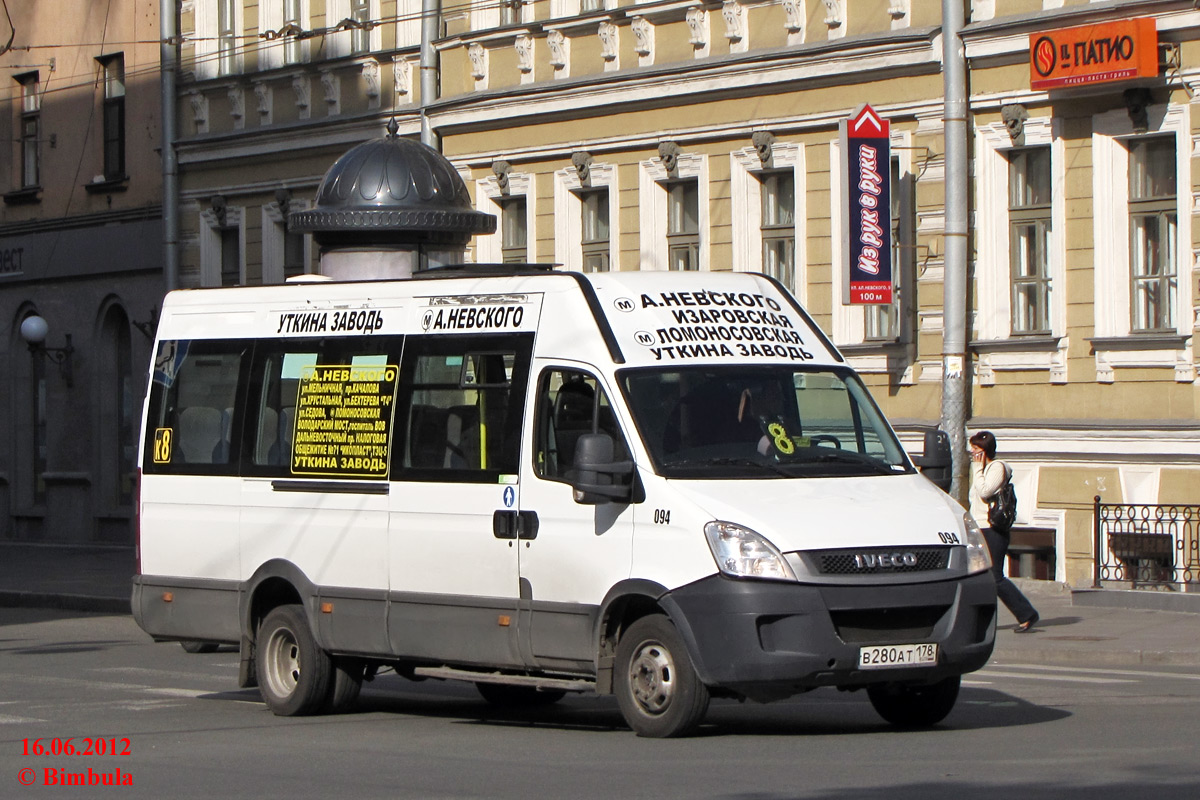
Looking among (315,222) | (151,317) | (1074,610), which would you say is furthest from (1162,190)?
(151,317)

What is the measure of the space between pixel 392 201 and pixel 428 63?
802 cm

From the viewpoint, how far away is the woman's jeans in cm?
1761

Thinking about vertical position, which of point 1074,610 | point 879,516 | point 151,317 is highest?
point 151,317

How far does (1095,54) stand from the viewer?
859 inches

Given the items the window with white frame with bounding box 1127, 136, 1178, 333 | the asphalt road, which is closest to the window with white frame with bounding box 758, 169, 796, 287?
the window with white frame with bounding box 1127, 136, 1178, 333

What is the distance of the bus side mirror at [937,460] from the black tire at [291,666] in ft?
12.4

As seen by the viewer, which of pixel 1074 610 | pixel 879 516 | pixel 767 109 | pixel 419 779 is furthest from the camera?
pixel 767 109

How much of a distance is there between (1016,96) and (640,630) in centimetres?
1366

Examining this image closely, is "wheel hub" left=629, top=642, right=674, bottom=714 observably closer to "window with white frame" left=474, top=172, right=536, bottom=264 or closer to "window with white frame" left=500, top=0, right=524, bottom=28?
"window with white frame" left=474, top=172, right=536, bottom=264

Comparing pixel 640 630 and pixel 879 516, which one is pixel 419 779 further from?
pixel 879 516

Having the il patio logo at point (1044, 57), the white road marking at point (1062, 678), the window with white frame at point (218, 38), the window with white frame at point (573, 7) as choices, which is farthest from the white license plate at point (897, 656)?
the window with white frame at point (218, 38)

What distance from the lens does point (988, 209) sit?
922 inches

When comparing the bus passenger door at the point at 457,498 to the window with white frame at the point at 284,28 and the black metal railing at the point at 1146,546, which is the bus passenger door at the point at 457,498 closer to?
the black metal railing at the point at 1146,546

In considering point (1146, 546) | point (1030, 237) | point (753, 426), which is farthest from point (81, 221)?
point (753, 426)
